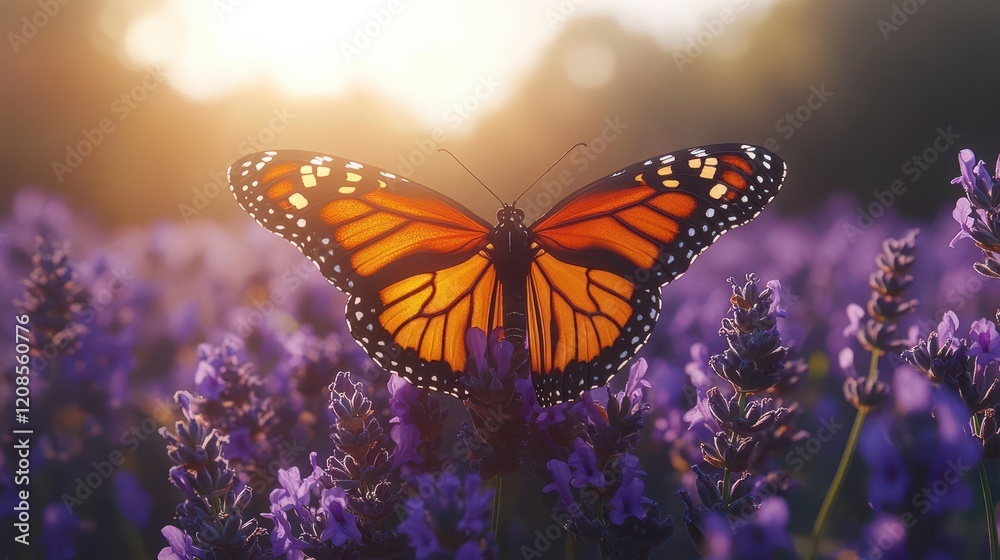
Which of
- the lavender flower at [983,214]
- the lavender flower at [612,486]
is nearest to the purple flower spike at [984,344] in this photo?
the lavender flower at [983,214]

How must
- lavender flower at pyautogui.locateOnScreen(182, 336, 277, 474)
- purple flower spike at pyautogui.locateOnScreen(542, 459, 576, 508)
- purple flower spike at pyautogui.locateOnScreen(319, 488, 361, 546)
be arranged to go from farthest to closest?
lavender flower at pyautogui.locateOnScreen(182, 336, 277, 474), purple flower spike at pyautogui.locateOnScreen(542, 459, 576, 508), purple flower spike at pyautogui.locateOnScreen(319, 488, 361, 546)

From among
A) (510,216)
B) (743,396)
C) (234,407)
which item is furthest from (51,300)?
(743,396)

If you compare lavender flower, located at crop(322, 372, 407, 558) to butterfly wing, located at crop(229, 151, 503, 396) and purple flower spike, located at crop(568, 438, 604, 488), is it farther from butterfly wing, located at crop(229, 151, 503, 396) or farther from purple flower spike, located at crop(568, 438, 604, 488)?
butterfly wing, located at crop(229, 151, 503, 396)

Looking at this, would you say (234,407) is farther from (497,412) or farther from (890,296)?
(890,296)

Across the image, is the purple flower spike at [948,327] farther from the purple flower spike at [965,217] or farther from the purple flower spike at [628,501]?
the purple flower spike at [628,501]

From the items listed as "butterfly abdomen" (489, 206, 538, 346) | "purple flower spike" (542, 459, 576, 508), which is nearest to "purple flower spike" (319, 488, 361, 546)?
"purple flower spike" (542, 459, 576, 508)

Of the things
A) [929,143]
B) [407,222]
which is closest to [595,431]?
[407,222]

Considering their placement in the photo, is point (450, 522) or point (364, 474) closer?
point (450, 522)

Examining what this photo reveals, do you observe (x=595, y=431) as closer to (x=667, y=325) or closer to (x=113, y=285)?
(x=667, y=325)
